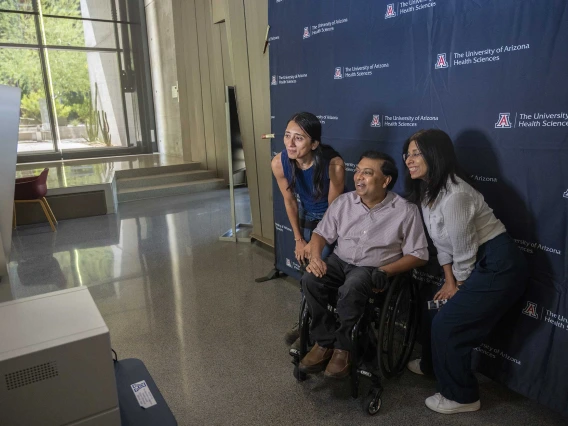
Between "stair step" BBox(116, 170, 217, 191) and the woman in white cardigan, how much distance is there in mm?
6050

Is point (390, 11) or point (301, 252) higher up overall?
point (390, 11)

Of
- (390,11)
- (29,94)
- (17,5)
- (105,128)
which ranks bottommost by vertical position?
(105,128)

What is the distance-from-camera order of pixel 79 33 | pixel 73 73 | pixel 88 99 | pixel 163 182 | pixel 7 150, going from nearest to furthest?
pixel 7 150 → pixel 163 182 → pixel 79 33 → pixel 73 73 → pixel 88 99

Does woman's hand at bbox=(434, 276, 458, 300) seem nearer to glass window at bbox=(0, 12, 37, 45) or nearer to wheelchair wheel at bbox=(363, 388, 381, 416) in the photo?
wheelchair wheel at bbox=(363, 388, 381, 416)

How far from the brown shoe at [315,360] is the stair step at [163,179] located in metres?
5.75

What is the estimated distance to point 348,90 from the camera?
252 centimetres

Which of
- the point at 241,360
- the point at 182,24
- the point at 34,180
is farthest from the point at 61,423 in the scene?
the point at 182,24

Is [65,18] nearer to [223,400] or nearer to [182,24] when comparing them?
[182,24]

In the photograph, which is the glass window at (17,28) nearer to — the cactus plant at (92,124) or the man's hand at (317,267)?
the cactus plant at (92,124)

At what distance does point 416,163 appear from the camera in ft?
6.06

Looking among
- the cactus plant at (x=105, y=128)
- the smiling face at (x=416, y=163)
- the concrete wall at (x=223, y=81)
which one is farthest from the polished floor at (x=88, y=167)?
the smiling face at (x=416, y=163)

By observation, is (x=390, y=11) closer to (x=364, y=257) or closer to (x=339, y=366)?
(x=364, y=257)

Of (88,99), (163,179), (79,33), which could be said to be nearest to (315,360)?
(163,179)

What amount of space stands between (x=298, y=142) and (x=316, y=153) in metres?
0.13
